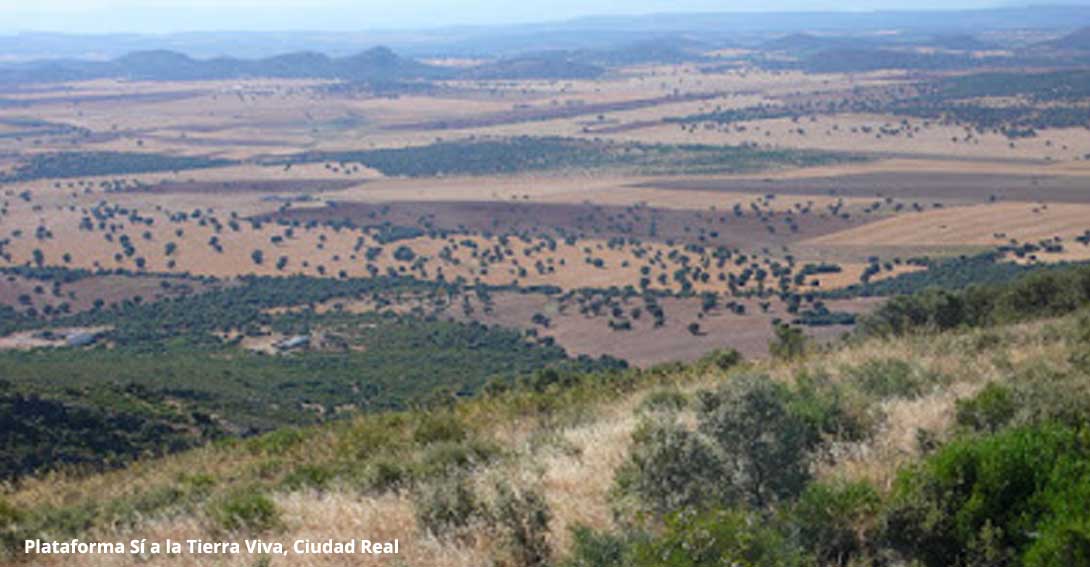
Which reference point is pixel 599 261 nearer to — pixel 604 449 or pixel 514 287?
pixel 514 287

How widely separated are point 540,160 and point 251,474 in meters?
95.4

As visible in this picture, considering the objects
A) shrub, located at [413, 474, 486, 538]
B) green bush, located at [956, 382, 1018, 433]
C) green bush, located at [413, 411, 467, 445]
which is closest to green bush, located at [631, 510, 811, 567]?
shrub, located at [413, 474, 486, 538]

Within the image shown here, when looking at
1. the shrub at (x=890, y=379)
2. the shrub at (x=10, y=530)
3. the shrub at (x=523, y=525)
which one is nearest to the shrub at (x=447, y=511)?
the shrub at (x=523, y=525)

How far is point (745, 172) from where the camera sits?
297ft

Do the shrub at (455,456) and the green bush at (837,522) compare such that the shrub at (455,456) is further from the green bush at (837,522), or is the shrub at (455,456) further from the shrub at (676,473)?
the green bush at (837,522)

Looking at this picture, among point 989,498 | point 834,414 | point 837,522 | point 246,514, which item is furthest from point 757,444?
point 246,514

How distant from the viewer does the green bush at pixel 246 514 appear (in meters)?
7.36

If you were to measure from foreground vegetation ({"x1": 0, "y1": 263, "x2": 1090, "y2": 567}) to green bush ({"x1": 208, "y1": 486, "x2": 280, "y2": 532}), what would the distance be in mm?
17

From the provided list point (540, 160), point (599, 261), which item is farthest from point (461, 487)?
point (540, 160)

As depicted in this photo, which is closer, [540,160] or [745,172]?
[745,172]

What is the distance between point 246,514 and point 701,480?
3292 millimetres

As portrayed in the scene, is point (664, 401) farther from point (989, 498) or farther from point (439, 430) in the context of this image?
point (989, 498)

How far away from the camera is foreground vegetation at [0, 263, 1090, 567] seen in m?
5.46

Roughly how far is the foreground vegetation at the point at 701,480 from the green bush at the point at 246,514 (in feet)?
0.06
